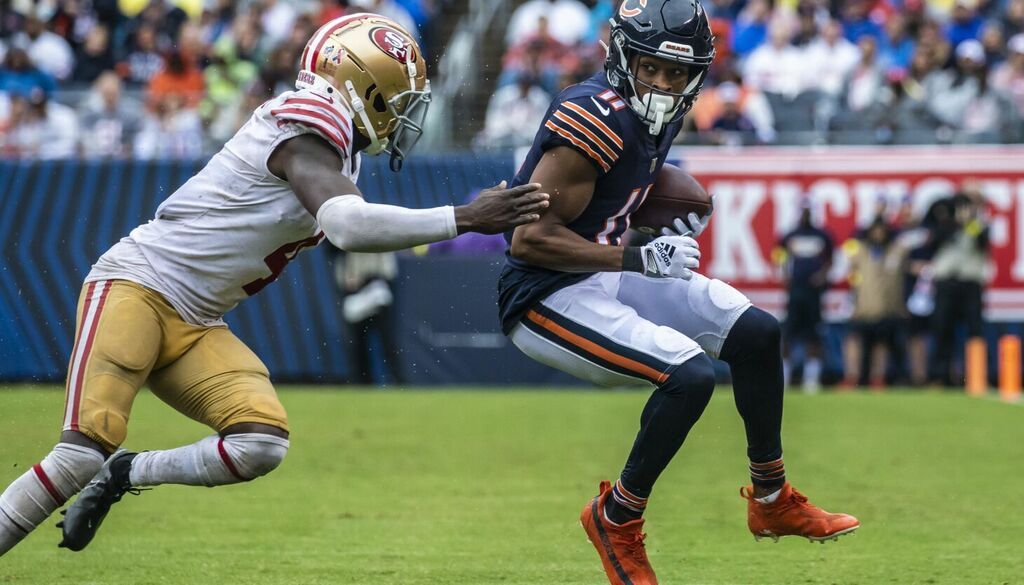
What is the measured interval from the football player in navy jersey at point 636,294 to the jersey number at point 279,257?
0.70 m

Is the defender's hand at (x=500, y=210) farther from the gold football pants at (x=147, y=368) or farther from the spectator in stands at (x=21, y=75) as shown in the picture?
the spectator in stands at (x=21, y=75)

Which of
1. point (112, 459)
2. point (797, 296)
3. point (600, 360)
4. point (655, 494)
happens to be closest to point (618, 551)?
point (600, 360)

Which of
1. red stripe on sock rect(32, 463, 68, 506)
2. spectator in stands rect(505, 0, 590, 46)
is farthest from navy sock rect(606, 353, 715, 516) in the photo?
spectator in stands rect(505, 0, 590, 46)

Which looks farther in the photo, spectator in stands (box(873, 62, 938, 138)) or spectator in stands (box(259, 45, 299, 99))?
spectator in stands (box(873, 62, 938, 138))

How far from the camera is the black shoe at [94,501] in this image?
A: 16.7 ft

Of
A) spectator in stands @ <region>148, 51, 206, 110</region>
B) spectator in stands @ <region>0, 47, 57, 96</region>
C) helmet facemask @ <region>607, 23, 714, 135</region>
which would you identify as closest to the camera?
helmet facemask @ <region>607, 23, 714, 135</region>

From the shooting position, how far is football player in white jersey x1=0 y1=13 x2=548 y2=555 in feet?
15.6

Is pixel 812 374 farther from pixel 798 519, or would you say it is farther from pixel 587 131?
pixel 587 131

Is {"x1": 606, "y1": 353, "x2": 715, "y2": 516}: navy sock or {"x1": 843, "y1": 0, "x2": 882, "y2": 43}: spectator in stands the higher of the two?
{"x1": 606, "y1": 353, "x2": 715, "y2": 516}: navy sock

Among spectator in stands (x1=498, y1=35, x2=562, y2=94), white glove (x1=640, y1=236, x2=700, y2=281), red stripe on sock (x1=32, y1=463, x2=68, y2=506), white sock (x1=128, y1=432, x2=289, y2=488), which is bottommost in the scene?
spectator in stands (x1=498, y1=35, x2=562, y2=94)

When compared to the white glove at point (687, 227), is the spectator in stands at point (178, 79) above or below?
below

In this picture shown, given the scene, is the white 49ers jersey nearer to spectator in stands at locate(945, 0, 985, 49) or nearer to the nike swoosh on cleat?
the nike swoosh on cleat

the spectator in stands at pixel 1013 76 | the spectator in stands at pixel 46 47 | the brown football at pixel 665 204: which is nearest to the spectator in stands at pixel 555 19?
the spectator in stands at pixel 1013 76

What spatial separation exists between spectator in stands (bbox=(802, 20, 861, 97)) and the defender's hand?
1144cm
